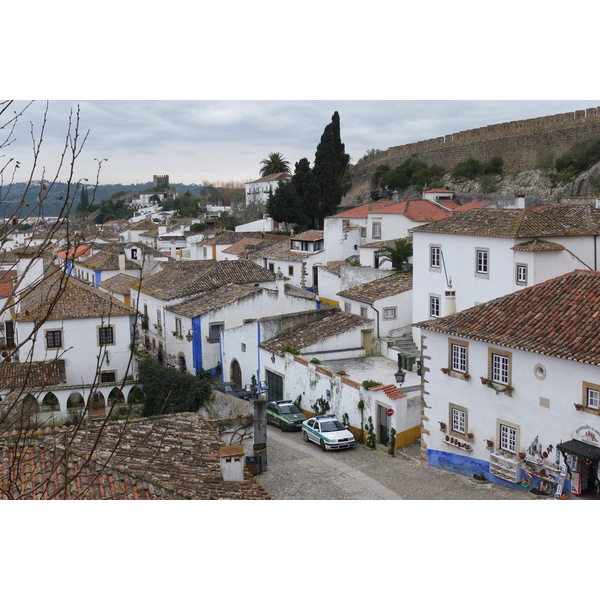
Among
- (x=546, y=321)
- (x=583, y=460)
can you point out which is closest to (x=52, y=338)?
(x=546, y=321)

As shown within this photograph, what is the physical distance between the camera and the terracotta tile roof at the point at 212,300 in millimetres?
26766

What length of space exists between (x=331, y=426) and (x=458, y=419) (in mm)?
4041

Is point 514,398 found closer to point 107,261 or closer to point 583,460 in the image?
point 583,460

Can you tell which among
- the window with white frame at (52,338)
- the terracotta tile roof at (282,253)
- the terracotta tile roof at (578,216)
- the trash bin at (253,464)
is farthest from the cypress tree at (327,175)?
the trash bin at (253,464)

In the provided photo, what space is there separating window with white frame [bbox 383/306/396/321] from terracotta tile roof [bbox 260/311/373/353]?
0.86 metres

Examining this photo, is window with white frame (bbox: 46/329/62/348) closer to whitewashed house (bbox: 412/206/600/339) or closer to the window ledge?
whitewashed house (bbox: 412/206/600/339)

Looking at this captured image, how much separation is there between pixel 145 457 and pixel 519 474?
7.80m

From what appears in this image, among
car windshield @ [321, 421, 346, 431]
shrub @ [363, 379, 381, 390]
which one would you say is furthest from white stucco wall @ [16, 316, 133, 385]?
shrub @ [363, 379, 381, 390]

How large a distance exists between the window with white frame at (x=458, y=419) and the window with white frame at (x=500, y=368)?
4.27 feet

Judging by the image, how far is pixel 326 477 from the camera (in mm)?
16516

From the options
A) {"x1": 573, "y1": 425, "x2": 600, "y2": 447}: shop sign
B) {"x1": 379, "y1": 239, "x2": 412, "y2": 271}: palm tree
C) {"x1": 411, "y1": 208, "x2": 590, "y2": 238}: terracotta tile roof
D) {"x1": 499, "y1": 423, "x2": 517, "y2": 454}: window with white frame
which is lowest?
{"x1": 499, "y1": 423, "x2": 517, "y2": 454}: window with white frame

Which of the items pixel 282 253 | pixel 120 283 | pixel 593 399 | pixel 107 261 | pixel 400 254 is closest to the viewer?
pixel 593 399

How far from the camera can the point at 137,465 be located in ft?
34.6

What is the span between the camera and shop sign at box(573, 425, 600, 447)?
Result: 509 inches
